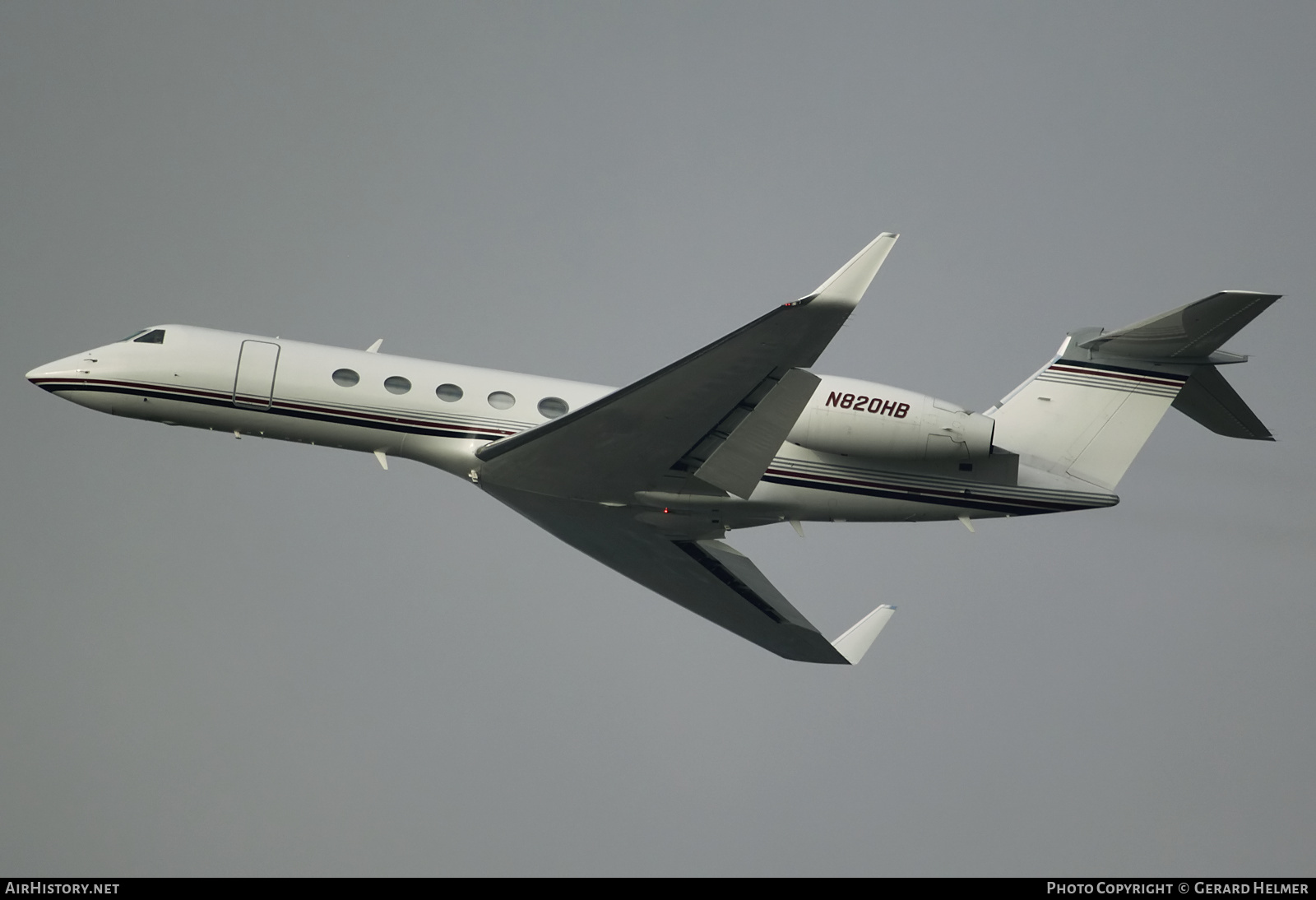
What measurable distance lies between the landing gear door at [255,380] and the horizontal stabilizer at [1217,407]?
48.3 ft

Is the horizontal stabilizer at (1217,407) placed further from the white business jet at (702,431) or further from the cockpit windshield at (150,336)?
the cockpit windshield at (150,336)

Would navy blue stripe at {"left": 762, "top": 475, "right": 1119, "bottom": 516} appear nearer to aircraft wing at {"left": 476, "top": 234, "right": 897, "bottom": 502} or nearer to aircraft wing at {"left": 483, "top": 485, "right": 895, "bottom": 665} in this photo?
aircraft wing at {"left": 483, "top": 485, "right": 895, "bottom": 665}

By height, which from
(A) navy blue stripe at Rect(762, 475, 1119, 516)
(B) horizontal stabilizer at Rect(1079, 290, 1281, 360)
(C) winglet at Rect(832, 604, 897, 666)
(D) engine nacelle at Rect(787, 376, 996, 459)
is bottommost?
(C) winglet at Rect(832, 604, 897, 666)

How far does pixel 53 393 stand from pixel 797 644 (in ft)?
43.8

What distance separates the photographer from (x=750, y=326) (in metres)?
14.9

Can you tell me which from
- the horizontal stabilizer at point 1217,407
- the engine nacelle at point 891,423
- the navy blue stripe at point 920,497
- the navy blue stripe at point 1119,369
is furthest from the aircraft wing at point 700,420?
the horizontal stabilizer at point 1217,407

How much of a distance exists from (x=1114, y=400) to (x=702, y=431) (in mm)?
7834

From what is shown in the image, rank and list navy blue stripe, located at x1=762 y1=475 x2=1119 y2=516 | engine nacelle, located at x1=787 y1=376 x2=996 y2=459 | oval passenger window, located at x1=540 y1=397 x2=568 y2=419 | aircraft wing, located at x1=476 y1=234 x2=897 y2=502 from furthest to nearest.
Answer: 1. oval passenger window, located at x1=540 y1=397 x2=568 y2=419
2. navy blue stripe, located at x1=762 y1=475 x2=1119 y2=516
3. engine nacelle, located at x1=787 y1=376 x2=996 y2=459
4. aircraft wing, located at x1=476 y1=234 x2=897 y2=502

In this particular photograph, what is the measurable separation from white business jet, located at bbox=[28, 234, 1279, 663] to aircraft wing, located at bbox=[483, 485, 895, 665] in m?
0.05

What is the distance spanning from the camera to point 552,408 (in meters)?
19.9

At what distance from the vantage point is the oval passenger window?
19.8m

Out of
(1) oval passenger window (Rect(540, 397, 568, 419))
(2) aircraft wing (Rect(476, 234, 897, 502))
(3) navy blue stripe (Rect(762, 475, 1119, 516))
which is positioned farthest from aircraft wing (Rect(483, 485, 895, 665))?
(3) navy blue stripe (Rect(762, 475, 1119, 516))

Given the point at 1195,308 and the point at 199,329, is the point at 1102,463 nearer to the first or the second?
the point at 1195,308

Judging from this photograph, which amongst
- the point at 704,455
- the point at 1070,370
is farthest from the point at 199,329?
the point at 1070,370
